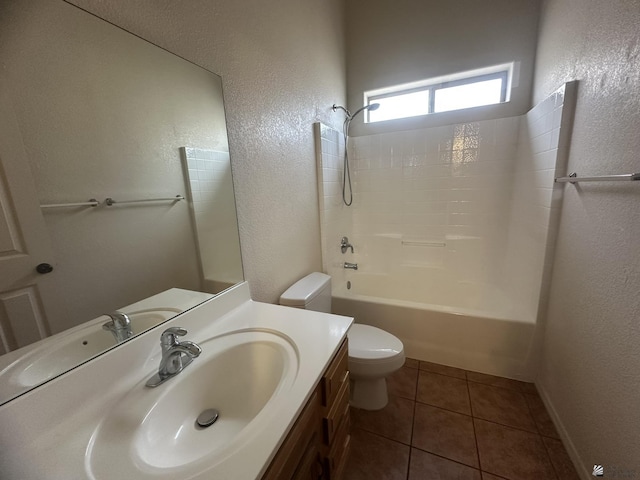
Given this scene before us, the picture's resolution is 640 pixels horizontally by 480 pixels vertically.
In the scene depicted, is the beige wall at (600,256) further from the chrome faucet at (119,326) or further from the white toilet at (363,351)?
the chrome faucet at (119,326)

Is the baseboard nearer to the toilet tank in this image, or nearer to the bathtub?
the bathtub

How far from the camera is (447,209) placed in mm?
2381

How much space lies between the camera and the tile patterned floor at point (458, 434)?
1.22 metres

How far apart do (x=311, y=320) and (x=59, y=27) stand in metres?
1.14

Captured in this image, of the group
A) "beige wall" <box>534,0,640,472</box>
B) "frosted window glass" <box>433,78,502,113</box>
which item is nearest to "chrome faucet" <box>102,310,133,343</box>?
"beige wall" <box>534,0,640,472</box>

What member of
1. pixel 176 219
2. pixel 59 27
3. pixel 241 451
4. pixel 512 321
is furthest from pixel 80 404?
pixel 512 321

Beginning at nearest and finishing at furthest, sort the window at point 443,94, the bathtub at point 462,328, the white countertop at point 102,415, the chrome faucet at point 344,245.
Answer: the white countertop at point 102,415 → the bathtub at point 462,328 → the window at point 443,94 → the chrome faucet at point 344,245

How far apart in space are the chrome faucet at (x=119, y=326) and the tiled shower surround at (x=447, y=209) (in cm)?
140

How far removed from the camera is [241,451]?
0.53 metres

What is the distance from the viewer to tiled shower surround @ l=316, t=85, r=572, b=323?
186cm

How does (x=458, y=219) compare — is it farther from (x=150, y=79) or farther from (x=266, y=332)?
(x=150, y=79)

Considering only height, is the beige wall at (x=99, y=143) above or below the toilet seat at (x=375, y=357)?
above

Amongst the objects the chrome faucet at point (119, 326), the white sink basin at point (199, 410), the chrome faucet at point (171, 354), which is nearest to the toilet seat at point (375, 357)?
the white sink basin at point (199, 410)

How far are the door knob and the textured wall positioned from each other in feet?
2.17
